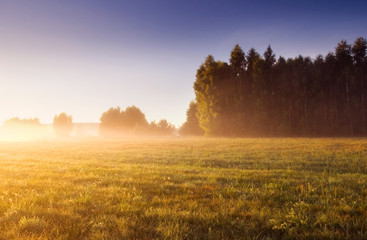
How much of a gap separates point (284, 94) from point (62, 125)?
116235mm

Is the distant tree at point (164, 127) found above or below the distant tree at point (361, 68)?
below

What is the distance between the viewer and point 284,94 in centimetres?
4903

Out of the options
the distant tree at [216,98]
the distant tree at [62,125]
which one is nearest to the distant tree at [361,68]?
the distant tree at [216,98]

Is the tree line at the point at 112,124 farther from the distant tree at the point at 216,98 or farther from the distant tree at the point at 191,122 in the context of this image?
the distant tree at the point at 216,98

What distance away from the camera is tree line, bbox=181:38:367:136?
1790 inches

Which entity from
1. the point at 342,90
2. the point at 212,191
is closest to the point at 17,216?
the point at 212,191

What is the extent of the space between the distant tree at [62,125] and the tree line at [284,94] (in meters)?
95.5

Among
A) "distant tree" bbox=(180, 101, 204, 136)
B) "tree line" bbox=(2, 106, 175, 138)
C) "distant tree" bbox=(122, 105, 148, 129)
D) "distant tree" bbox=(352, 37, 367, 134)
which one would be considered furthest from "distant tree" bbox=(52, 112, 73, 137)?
"distant tree" bbox=(352, 37, 367, 134)

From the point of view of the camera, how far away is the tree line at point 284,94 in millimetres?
45469

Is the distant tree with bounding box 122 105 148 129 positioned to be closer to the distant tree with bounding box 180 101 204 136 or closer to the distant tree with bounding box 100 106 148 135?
the distant tree with bounding box 100 106 148 135

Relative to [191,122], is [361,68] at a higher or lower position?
higher

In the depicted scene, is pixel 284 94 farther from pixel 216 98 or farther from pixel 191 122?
pixel 191 122

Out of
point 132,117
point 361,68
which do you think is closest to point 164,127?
point 132,117

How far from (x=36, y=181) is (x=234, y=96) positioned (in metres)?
48.9
